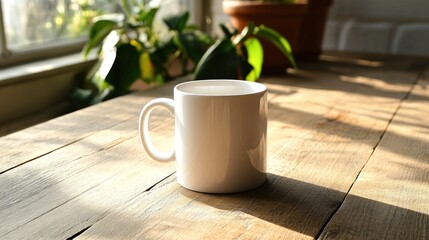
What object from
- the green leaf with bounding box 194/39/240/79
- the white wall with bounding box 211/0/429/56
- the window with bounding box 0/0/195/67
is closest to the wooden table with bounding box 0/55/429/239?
the green leaf with bounding box 194/39/240/79

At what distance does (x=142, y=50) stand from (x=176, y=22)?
115 mm

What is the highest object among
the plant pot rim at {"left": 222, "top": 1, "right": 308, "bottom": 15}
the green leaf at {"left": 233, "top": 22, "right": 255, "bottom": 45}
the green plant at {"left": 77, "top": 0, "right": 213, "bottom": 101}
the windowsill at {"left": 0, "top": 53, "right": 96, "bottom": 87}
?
the plant pot rim at {"left": 222, "top": 1, "right": 308, "bottom": 15}

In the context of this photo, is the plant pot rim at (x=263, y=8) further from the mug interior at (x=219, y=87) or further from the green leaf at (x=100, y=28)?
the mug interior at (x=219, y=87)

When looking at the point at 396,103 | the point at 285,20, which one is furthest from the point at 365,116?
the point at 285,20

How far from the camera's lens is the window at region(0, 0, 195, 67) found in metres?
1.31

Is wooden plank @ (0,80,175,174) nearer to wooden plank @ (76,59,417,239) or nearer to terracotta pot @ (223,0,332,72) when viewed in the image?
wooden plank @ (76,59,417,239)

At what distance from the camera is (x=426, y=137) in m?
0.80

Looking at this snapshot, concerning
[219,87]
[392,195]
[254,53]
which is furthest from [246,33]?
[392,195]

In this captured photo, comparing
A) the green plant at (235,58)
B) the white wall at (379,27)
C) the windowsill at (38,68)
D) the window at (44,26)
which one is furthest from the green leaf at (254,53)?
the white wall at (379,27)

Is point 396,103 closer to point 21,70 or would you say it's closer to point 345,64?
point 345,64

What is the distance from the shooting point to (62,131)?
→ 0.81 meters

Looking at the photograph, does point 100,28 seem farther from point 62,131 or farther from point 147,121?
point 147,121

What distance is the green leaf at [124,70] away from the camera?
1167mm

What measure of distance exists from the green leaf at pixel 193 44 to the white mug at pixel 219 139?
1.95ft
